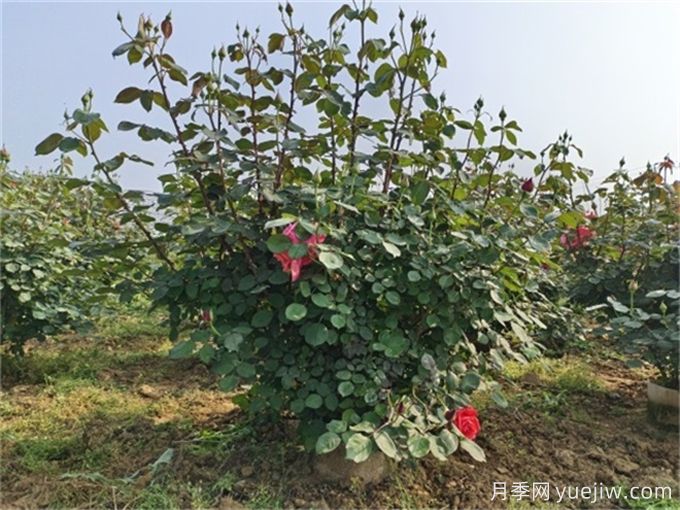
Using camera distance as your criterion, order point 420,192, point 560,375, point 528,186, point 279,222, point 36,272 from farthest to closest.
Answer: point 560,375 < point 36,272 < point 528,186 < point 420,192 < point 279,222

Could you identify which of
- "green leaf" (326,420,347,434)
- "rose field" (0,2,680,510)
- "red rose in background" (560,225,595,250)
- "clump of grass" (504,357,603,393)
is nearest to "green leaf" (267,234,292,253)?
"rose field" (0,2,680,510)

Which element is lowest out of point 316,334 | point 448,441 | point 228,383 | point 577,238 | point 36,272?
point 448,441

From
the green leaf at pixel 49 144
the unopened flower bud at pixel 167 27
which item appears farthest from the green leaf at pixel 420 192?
the green leaf at pixel 49 144

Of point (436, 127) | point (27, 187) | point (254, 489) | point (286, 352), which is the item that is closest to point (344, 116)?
point (436, 127)

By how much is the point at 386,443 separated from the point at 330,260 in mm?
411

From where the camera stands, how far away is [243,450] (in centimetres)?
148

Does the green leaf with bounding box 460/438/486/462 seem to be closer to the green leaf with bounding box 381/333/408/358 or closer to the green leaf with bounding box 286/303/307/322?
the green leaf with bounding box 381/333/408/358

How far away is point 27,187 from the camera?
2533mm

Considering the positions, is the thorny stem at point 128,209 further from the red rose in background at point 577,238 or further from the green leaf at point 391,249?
the red rose in background at point 577,238

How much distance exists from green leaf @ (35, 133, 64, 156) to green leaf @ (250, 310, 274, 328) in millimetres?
611

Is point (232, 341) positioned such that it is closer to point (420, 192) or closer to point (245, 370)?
point (245, 370)

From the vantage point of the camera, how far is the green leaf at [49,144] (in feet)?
3.88

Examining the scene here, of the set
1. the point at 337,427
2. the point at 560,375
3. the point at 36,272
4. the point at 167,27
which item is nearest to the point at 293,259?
the point at 337,427

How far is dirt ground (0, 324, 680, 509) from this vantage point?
1.32 meters
